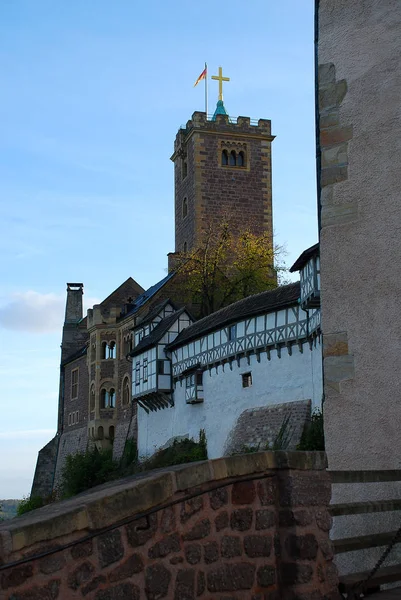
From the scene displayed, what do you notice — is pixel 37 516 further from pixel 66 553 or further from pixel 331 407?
pixel 331 407

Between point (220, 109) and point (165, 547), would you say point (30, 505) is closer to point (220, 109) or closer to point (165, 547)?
point (220, 109)

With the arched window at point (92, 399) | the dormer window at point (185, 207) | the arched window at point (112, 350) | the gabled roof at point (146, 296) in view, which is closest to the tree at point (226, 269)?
the gabled roof at point (146, 296)

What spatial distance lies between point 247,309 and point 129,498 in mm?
26924

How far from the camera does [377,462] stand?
699cm

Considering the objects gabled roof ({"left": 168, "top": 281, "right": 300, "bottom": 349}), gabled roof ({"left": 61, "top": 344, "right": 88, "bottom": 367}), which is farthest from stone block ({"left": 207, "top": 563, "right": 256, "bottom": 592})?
gabled roof ({"left": 61, "top": 344, "right": 88, "bottom": 367})

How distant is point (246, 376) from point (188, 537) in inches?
1026

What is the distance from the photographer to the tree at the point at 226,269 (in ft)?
141

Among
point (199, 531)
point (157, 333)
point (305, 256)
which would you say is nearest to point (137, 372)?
point (157, 333)

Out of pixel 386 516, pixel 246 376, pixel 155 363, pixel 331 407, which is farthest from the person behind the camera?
pixel 155 363

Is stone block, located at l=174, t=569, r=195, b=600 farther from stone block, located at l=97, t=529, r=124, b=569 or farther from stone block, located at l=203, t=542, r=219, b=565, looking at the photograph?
stone block, located at l=97, t=529, r=124, b=569

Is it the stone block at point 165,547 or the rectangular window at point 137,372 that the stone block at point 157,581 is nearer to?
the stone block at point 165,547

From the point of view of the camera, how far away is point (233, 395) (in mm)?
31609

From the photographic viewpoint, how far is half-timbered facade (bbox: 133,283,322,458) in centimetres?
2761

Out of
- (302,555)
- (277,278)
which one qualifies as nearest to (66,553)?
(302,555)
